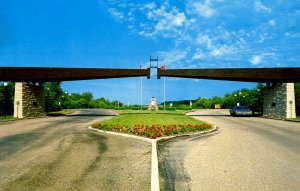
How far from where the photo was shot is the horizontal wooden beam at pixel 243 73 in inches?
1262

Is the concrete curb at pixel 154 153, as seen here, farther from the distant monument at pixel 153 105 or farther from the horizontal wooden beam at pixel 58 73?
the distant monument at pixel 153 105

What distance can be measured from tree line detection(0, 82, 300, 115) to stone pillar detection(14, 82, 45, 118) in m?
3.22

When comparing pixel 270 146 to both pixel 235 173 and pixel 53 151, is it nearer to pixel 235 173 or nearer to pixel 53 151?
pixel 235 173

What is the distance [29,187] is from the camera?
6965mm

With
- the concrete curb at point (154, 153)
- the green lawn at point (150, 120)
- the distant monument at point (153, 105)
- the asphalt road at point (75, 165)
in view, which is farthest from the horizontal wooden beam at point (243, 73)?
the distant monument at point (153, 105)

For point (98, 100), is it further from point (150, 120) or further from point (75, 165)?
point (75, 165)

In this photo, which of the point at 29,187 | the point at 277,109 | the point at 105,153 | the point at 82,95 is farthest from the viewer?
the point at 82,95

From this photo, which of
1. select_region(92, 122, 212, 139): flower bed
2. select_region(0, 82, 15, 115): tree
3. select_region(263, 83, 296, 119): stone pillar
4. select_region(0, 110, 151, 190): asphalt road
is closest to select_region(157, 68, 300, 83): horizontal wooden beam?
select_region(263, 83, 296, 119): stone pillar

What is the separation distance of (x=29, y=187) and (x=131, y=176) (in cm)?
243

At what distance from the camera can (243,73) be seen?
33.6m

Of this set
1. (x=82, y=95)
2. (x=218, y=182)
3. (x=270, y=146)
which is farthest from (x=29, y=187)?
(x=82, y=95)

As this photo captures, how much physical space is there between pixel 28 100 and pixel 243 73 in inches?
955

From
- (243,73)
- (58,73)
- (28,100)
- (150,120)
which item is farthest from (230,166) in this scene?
(28,100)

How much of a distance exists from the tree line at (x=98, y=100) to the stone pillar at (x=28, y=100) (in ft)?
10.6
